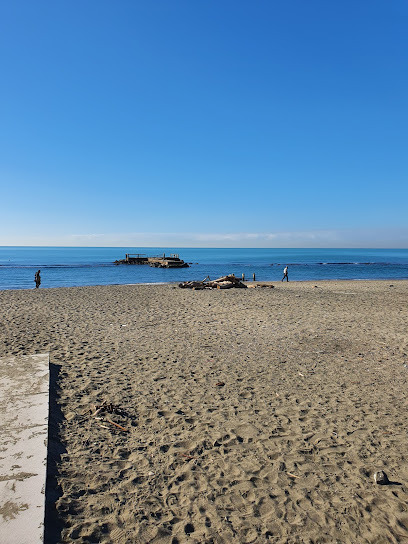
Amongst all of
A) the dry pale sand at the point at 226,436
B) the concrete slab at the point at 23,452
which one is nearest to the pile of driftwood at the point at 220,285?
the dry pale sand at the point at 226,436

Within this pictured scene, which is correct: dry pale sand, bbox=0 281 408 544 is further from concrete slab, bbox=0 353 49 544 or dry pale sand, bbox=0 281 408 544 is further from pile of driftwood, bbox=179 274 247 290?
pile of driftwood, bbox=179 274 247 290

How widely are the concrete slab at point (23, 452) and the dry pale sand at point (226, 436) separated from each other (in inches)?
7.6

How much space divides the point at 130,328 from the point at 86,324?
1.73 metres

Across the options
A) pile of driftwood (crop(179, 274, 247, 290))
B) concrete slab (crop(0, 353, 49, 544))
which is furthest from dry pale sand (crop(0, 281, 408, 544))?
pile of driftwood (crop(179, 274, 247, 290))

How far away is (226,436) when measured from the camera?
464 centimetres

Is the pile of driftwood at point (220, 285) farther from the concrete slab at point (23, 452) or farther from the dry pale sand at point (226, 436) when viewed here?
the concrete slab at point (23, 452)

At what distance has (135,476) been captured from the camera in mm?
3801

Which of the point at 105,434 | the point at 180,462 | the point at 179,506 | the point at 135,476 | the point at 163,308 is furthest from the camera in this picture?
the point at 163,308

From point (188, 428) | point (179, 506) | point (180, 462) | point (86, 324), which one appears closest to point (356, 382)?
point (188, 428)

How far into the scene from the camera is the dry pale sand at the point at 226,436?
3.21 m

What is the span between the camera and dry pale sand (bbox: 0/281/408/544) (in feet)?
10.5

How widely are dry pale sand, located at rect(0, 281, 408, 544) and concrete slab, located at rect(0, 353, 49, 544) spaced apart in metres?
0.19

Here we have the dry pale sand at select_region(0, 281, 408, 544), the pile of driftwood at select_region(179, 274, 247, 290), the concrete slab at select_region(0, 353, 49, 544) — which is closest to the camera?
the concrete slab at select_region(0, 353, 49, 544)

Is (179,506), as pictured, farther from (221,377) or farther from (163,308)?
(163,308)
